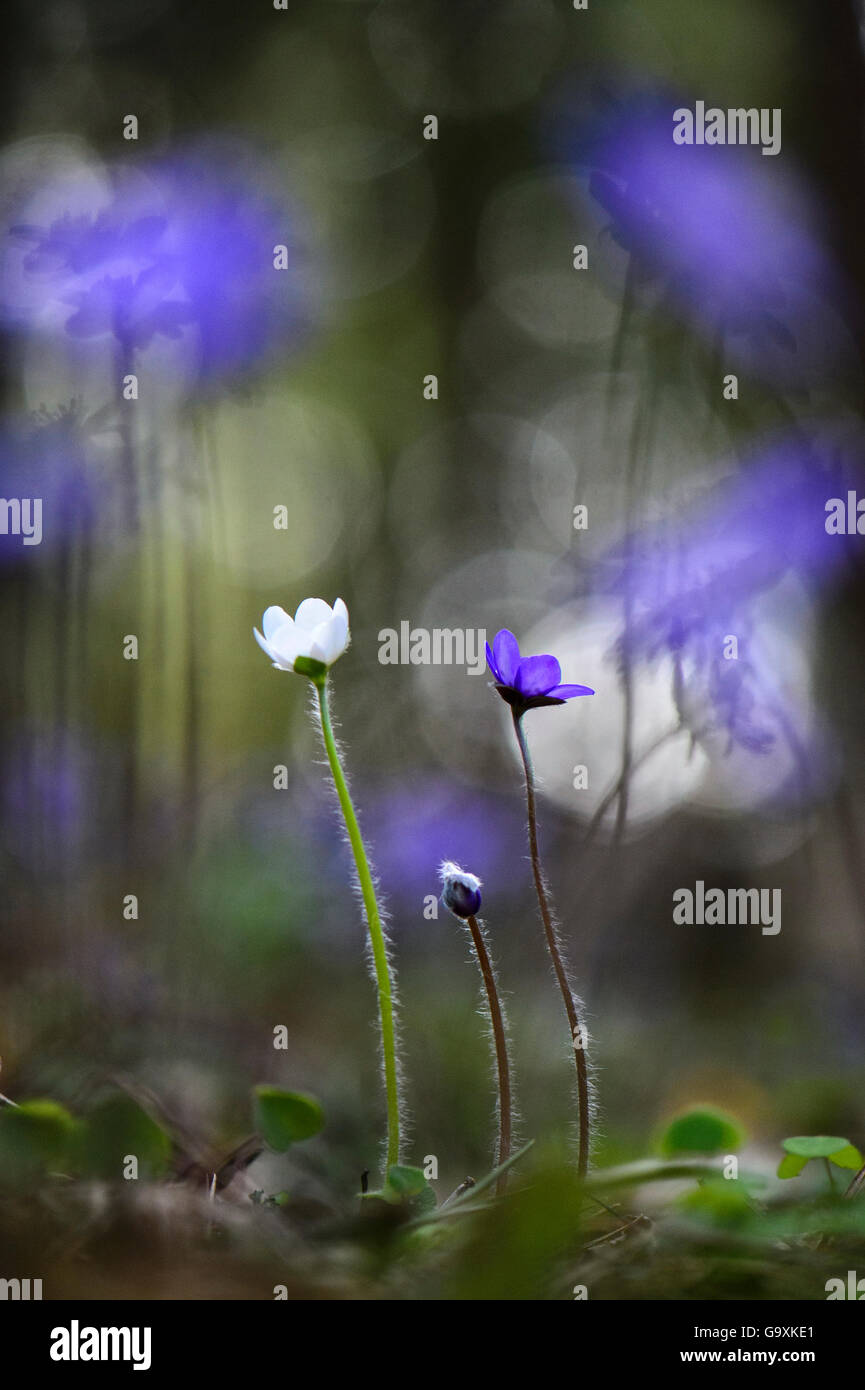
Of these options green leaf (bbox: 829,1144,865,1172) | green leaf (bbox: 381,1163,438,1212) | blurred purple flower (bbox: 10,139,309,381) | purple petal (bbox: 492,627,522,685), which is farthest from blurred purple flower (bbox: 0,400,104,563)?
green leaf (bbox: 829,1144,865,1172)

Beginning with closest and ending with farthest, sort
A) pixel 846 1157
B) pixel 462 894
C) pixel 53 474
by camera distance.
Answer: pixel 462 894
pixel 846 1157
pixel 53 474

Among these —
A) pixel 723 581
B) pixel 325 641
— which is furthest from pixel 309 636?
pixel 723 581

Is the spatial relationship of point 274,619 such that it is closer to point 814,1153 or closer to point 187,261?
Answer: point 187,261

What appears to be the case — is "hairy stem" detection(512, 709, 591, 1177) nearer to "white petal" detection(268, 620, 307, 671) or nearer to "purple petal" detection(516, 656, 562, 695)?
"purple petal" detection(516, 656, 562, 695)

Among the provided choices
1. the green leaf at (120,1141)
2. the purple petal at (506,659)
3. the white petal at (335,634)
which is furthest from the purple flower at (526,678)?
the green leaf at (120,1141)

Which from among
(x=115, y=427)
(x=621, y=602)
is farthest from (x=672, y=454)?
(x=115, y=427)

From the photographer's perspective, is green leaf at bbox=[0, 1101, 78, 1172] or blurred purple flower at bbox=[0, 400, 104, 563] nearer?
green leaf at bbox=[0, 1101, 78, 1172]

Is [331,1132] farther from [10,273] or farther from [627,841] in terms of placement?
[10,273]

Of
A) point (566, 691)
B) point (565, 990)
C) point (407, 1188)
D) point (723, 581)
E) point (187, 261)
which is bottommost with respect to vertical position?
point (407, 1188)
